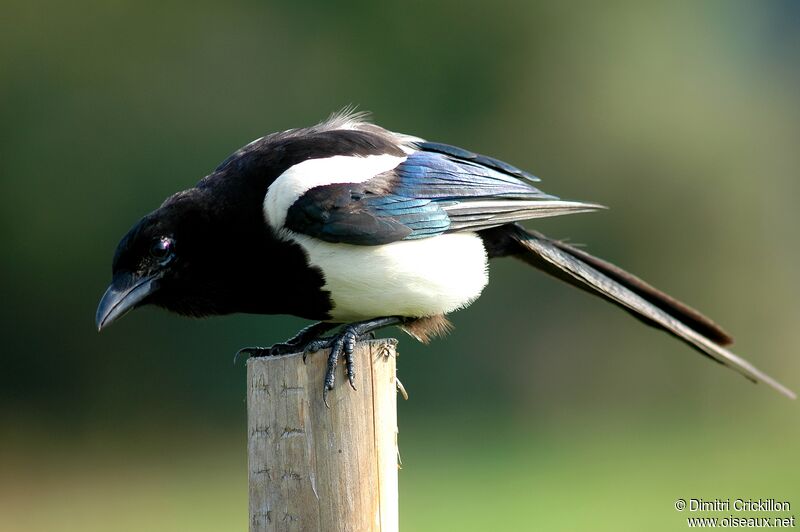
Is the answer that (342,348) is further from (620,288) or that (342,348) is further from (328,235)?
(620,288)

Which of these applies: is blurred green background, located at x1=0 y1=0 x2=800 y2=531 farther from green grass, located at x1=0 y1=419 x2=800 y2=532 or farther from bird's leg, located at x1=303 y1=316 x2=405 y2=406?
bird's leg, located at x1=303 y1=316 x2=405 y2=406

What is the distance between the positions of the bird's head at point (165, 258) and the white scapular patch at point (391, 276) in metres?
0.34

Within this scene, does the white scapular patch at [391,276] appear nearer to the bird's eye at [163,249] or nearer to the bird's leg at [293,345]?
the bird's leg at [293,345]

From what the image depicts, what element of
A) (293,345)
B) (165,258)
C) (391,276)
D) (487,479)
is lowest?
(293,345)

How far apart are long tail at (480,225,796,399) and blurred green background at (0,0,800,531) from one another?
3.17 metres

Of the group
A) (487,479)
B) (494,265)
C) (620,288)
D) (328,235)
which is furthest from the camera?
(494,265)

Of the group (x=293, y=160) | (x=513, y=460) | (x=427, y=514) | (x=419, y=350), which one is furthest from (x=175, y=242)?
(x=419, y=350)

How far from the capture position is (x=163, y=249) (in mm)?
3166

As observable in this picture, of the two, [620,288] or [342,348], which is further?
[620,288]

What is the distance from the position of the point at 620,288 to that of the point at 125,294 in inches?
65.8

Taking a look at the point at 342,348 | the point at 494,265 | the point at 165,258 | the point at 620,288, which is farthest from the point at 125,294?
the point at 494,265

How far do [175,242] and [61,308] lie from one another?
5.17 metres

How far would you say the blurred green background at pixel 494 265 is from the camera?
7598 millimetres

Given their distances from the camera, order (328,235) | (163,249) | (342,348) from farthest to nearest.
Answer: (163,249)
(328,235)
(342,348)
